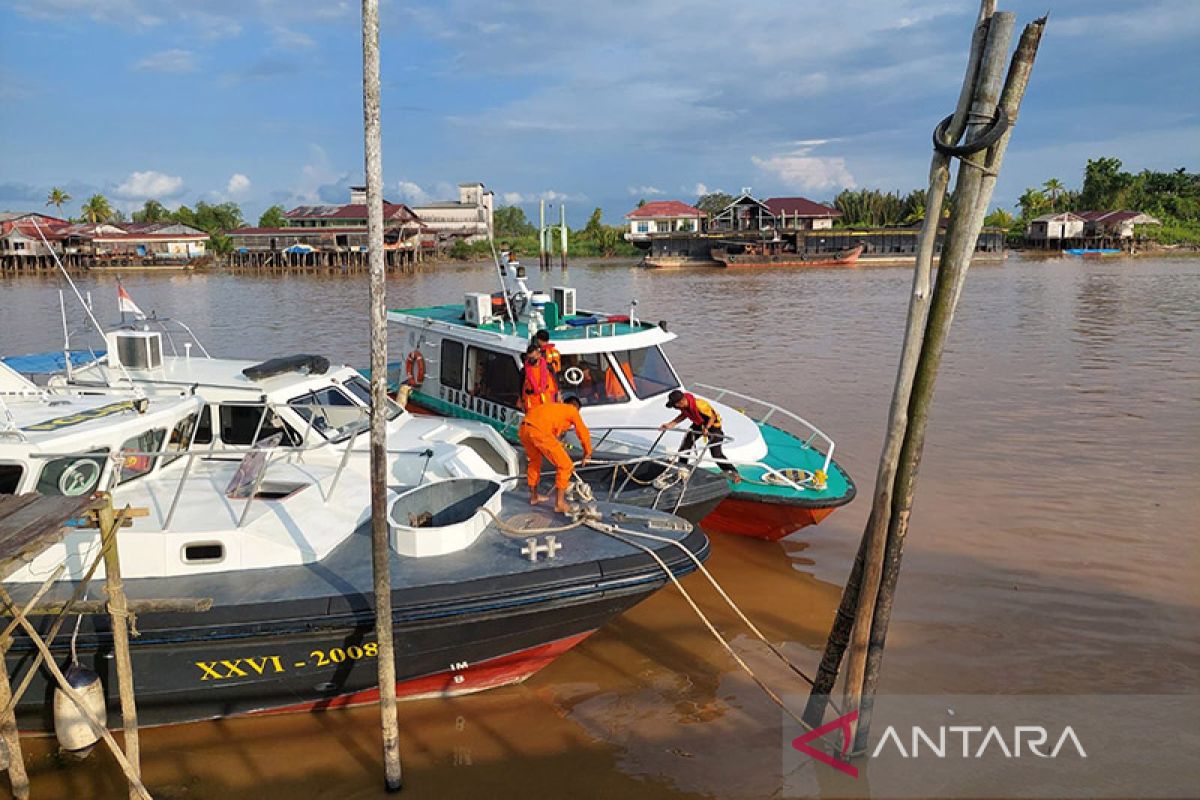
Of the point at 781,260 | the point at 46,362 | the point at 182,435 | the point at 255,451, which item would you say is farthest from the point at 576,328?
the point at 781,260

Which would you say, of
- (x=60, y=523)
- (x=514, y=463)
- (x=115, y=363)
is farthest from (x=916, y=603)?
(x=115, y=363)

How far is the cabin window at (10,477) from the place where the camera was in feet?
20.3

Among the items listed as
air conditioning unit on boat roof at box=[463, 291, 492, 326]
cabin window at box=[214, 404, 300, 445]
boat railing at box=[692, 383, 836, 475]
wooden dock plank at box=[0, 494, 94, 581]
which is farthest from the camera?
air conditioning unit on boat roof at box=[463, 291, 492, 326]

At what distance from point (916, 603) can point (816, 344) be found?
55.8ft

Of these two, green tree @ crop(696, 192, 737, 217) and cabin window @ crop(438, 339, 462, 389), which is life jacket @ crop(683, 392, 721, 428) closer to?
cabin window @ crop(438, 339, 462, 389)

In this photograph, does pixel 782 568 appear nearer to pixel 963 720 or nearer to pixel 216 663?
pixel 963 720

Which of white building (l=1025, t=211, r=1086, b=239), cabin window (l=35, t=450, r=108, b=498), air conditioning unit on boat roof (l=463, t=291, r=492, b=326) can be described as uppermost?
white building (l=1025, t=211, r=1086, b=239)

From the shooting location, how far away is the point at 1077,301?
34875mm

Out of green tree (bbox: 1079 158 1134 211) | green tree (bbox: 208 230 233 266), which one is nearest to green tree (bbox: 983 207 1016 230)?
green tree (bbox: 1079 158 1134 211)

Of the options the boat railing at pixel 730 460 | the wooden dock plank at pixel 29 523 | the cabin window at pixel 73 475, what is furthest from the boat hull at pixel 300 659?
the boat railing at pixel 730 460

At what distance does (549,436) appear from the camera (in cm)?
705

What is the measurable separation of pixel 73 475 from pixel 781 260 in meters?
62.1

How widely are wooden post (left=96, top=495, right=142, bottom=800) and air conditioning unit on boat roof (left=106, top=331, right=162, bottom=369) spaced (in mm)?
4781

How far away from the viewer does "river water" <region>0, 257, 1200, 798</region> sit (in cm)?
600
